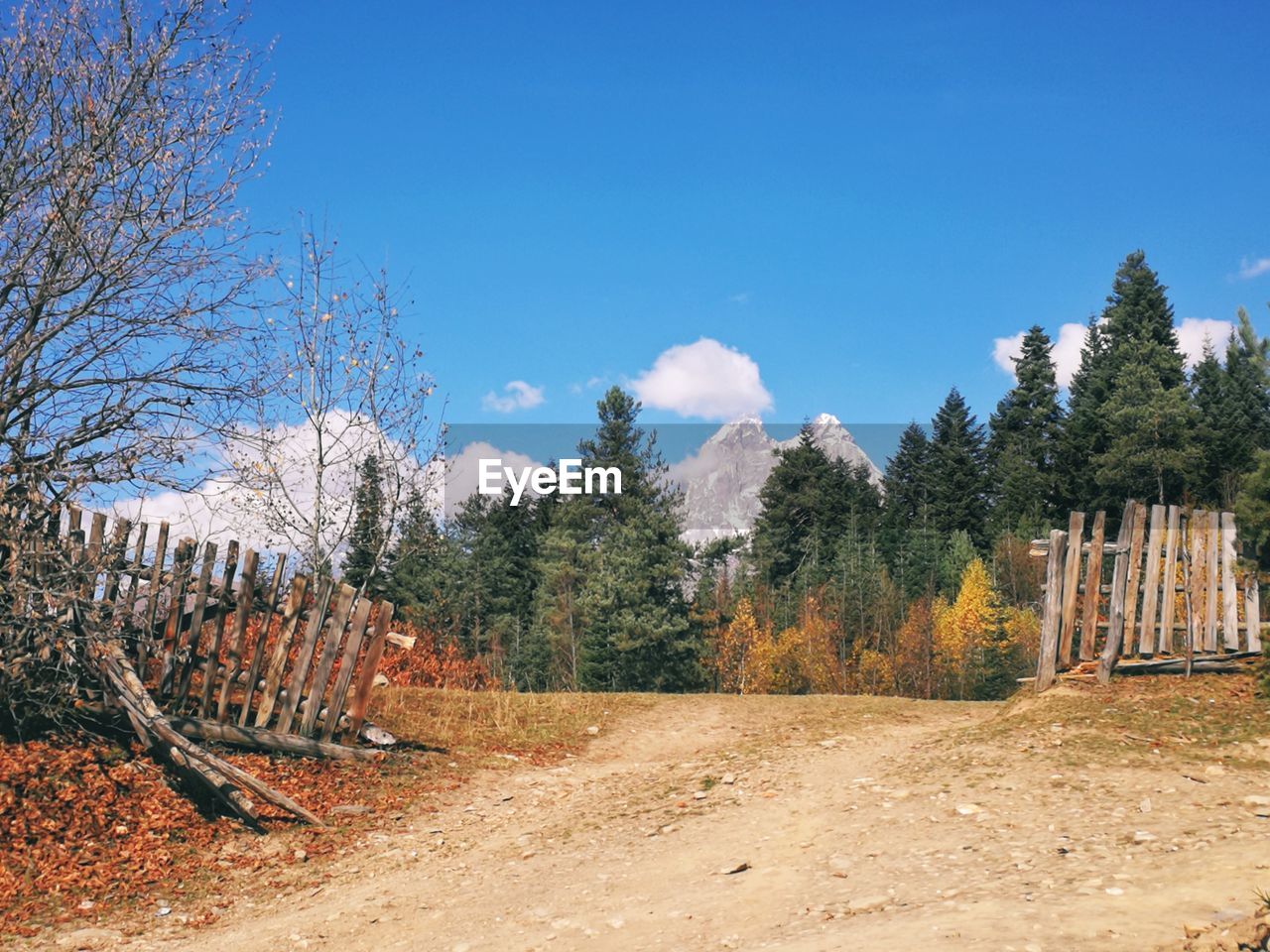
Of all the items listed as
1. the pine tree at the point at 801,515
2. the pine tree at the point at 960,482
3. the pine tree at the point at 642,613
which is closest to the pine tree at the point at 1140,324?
the pine tree at the point at 960,482

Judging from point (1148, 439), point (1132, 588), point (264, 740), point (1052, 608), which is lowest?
point (264, 740)

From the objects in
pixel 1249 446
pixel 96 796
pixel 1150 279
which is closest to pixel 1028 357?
pixel 1150 279

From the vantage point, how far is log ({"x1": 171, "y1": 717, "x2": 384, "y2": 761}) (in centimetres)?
1105

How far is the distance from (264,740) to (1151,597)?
11.5 metres

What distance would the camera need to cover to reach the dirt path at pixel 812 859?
6.18 m

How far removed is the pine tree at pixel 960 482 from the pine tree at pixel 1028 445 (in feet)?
3.81

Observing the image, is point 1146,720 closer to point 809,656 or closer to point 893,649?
point 809,656

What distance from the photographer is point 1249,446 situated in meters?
51.9

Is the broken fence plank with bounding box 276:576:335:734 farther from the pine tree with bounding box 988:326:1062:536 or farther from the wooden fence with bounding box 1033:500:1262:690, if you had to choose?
the pine tree with bounding box 988:326:1062:536

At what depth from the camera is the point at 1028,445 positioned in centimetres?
6381

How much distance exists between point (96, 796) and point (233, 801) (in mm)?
1291

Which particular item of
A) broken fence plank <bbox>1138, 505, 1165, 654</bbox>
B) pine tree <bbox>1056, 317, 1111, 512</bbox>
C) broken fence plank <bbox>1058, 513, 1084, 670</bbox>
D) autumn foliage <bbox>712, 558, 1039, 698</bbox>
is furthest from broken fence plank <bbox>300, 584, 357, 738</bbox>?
pine tree <bbox>1056, 317, 1111, 512</bbox>

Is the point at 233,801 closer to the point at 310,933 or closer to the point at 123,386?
the point at 310,933

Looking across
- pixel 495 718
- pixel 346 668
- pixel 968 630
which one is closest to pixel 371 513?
pixel 495 718
